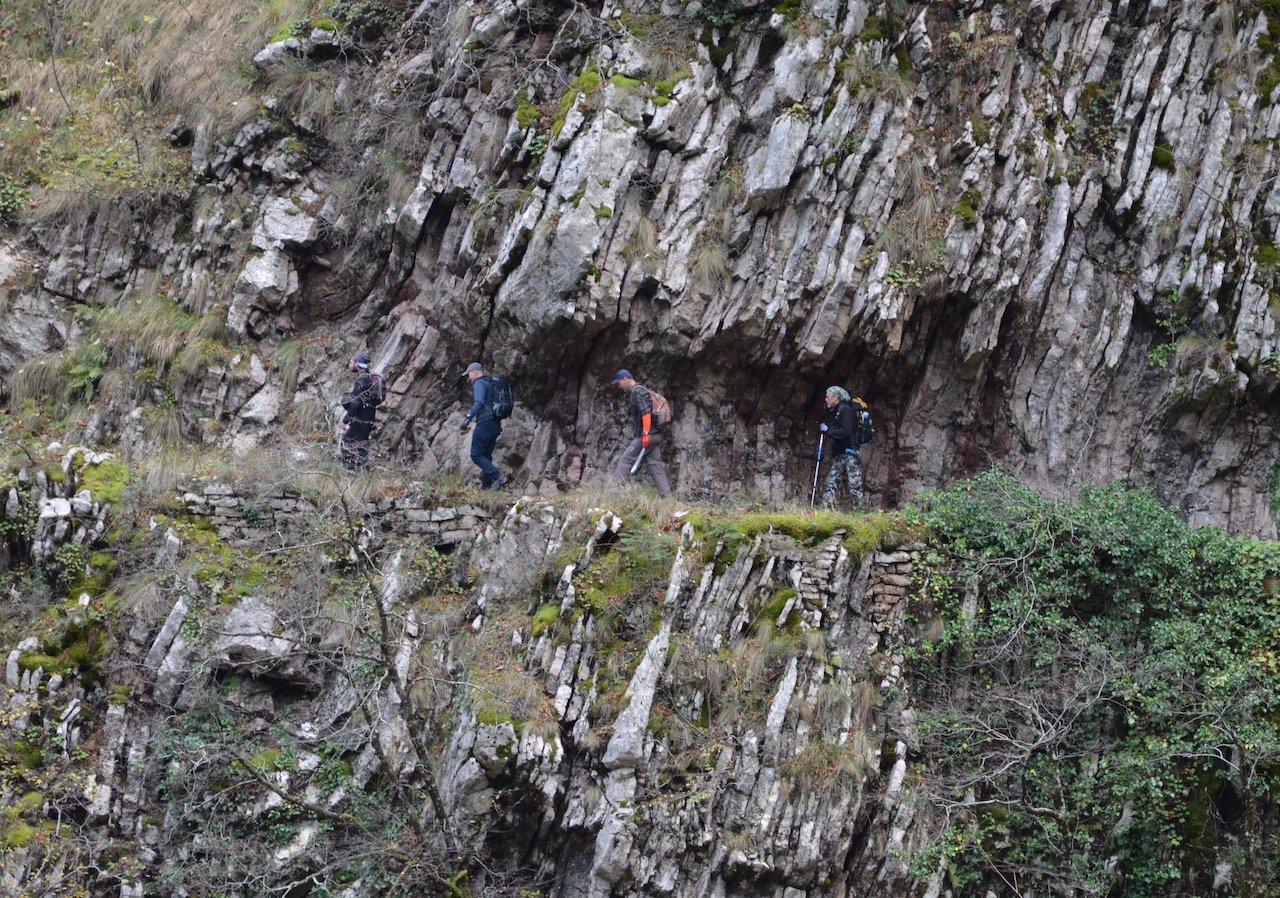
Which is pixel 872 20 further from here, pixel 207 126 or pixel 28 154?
pixel 28 154

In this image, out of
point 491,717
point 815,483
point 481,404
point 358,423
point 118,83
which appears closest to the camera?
point 491,717

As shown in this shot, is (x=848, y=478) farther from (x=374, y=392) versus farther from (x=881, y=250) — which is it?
(x=374, y=392)

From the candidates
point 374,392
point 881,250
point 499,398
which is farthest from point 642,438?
point 881,250

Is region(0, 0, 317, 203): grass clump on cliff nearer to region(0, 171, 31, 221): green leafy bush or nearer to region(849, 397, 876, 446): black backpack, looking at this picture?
region(0, 171, 31, 221): green leafy bush

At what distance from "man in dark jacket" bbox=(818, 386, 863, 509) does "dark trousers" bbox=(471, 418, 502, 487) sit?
388 cm

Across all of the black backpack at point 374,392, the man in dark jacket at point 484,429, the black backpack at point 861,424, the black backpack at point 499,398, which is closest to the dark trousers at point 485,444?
the man in dark jacket at point 484,429

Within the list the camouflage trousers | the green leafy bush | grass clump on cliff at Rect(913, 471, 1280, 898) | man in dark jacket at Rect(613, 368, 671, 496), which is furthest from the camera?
the green leafy bush

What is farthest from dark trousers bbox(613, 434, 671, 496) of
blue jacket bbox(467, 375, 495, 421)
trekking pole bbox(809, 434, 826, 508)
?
trekking pole bbox(809, 434, 826, 508)

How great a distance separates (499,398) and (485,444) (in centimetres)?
57

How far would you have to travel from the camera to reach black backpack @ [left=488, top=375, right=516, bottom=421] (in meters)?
14.5

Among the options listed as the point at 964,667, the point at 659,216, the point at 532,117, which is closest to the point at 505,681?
the point at 964,667

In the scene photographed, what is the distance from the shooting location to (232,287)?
1661 cm

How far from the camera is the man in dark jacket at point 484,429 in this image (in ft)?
47.2

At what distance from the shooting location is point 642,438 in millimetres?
13977
